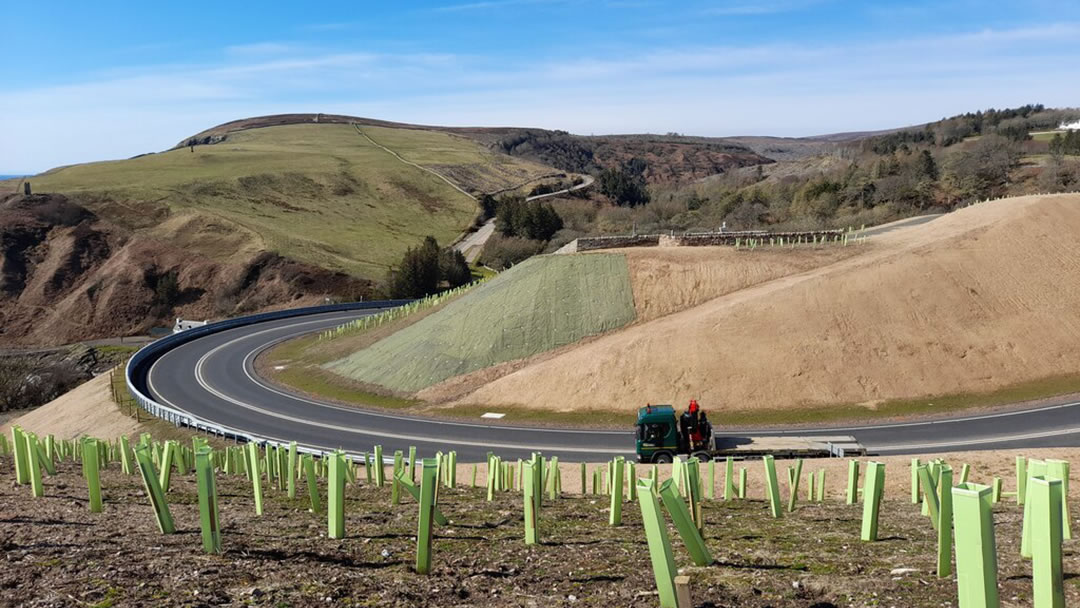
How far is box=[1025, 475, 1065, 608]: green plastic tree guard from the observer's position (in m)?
5.38

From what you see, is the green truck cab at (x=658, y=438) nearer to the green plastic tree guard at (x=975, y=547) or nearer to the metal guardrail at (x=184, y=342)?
the metal guardrail at (x=184, y=342)

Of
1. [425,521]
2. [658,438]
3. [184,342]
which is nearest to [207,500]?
[425,521]

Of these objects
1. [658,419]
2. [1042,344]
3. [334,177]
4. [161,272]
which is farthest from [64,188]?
[1042,344]

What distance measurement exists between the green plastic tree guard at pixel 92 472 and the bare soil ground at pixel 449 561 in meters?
0.21

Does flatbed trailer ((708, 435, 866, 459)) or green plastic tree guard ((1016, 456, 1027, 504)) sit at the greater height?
green plastic tree guard ((1016, 456, 1027, 504))

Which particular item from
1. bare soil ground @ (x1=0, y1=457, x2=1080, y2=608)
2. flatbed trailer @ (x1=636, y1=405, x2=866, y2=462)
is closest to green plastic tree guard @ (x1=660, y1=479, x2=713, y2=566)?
bare soil ground @ (x1=0, y1=457, x2=1080, y2=608)

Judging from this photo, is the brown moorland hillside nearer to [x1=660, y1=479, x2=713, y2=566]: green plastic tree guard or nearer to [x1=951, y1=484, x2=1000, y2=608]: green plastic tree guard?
[x1=660, y1=479, x2=713, y2=566]: green plastic tree guard

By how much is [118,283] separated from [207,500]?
96840mm

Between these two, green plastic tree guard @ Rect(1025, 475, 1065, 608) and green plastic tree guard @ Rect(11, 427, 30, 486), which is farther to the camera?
green plastic tree guard @ Rect(11, 427, 30, 486)

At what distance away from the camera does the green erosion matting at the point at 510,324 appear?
46.1m

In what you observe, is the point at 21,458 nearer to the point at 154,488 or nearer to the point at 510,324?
the point at 154,488

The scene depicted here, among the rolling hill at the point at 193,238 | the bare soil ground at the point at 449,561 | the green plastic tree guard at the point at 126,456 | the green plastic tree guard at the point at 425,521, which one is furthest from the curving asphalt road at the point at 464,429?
the rolling hill at the point at 193,238

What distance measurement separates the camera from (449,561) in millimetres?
8805

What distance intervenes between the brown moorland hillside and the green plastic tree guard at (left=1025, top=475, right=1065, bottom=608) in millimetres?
32220
